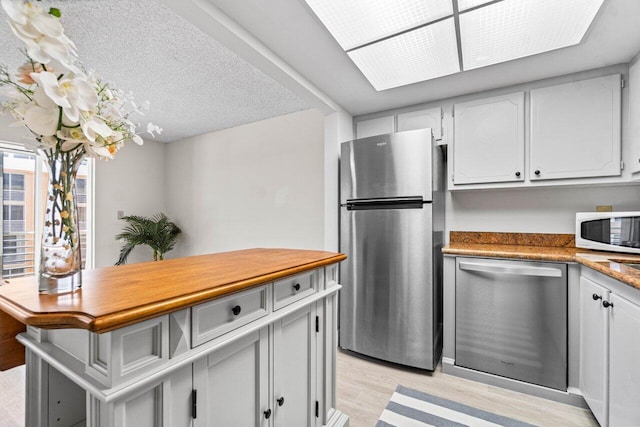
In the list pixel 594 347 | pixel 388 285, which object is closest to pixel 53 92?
pixel 388 285

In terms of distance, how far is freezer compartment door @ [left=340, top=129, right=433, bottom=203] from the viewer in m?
2.22

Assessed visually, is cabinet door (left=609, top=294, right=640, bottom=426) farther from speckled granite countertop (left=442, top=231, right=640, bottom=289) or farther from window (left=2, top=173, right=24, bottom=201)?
window (left=2, top=173, right=24, bottom=201)

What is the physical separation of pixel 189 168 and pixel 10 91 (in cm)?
421

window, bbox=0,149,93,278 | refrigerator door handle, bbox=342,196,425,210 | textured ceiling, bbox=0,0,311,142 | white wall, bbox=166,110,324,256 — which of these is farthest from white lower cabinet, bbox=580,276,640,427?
window, bbox=0,149,93,278

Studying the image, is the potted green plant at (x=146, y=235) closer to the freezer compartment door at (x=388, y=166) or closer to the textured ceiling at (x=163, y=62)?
the textured ceiling at (x=163, y=62)

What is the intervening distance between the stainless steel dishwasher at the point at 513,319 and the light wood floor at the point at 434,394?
0.45ft

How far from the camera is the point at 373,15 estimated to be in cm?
155

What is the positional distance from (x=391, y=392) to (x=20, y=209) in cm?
456

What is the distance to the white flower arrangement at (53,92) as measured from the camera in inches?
23.4

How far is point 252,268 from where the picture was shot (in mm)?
1109

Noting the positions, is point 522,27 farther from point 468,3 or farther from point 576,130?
point 576,130

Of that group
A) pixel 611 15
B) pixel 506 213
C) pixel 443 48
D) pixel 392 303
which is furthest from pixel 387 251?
pixel 611 15

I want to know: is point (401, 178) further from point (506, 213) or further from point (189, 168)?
point (189, 168)

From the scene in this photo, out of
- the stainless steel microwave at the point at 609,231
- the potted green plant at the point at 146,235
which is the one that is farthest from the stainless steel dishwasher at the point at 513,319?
the potted green plant at the point at 146,235
